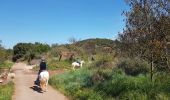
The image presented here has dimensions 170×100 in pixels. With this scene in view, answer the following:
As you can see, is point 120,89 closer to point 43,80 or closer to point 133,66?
point 43,80

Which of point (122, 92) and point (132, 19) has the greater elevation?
point (132, 19)

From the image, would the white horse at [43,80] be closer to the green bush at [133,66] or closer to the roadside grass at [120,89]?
the roadside grass at [120,89]

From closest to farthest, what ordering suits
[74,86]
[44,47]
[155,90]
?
[155,90]
[74,86]
[44,47]

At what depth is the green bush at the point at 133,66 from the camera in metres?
25.0

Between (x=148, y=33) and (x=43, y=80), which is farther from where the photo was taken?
(x=43, y=80)

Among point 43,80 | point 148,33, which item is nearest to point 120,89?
point 148,33

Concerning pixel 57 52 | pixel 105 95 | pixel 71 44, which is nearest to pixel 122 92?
pixel 105 95

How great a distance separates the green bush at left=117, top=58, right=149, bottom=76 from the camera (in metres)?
25.0

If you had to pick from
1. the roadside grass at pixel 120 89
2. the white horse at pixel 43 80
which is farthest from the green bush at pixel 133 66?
the white horse at pixel 43 80

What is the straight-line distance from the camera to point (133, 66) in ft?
87.8

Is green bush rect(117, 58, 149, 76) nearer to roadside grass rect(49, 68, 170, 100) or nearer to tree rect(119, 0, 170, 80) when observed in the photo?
roadside grass rect(49, 68, 170, 100)

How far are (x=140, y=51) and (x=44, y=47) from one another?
7615 centimetres

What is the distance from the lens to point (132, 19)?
60.5 ft

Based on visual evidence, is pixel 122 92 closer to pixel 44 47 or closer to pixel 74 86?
pixel 74 86
